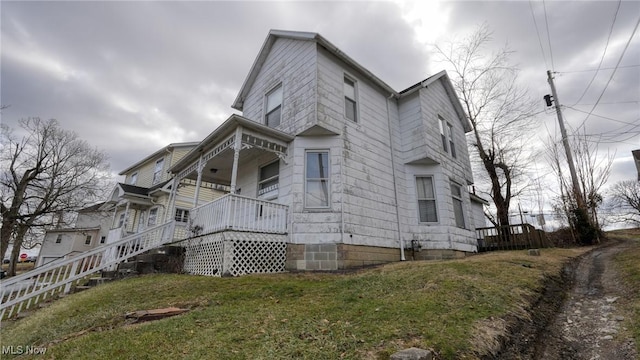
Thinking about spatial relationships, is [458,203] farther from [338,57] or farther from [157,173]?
[157,173]

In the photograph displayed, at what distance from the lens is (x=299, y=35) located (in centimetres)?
1042

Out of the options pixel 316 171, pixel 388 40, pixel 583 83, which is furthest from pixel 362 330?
pixel 583 83

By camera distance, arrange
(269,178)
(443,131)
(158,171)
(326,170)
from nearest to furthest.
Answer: (326,170) < (269,178) < (443,131) < (158,171)

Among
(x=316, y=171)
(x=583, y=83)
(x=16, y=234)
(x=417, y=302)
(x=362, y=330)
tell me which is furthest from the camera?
(x=16, y=234)

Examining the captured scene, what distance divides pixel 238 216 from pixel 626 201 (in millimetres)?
35141

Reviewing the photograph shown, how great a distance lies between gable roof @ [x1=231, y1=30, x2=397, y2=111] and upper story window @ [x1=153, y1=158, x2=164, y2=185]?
472 inches

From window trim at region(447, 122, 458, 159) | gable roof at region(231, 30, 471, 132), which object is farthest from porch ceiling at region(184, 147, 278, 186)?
window trim at region(447, 122, 458, 159)

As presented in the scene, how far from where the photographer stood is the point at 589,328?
3646 mm

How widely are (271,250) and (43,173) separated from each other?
Result: 25.6 meters

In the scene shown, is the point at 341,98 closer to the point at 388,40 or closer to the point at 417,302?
the point at 388,40

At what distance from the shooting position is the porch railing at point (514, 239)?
12.7m

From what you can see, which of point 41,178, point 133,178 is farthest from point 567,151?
point 41,178

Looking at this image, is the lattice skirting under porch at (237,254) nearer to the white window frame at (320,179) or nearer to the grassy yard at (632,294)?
the white window frame at (320,179)

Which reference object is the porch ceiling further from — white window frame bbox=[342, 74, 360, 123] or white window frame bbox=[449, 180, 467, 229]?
white window frame bbox=[449, 180, 467, 229]
